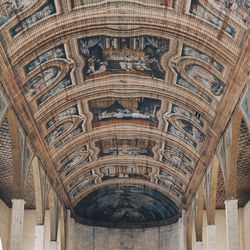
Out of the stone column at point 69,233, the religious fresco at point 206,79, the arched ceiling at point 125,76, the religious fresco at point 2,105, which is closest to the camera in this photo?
the arched ceiling at point 125,76

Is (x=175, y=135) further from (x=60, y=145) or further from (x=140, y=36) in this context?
(x=140, y=36)

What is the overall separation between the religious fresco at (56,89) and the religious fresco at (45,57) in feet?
6.14

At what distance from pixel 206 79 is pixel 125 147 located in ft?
37.3

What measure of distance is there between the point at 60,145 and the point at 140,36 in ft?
31.2

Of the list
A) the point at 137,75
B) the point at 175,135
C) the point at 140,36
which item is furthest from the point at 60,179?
the point at 140,36

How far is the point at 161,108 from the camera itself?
2636 centimetres

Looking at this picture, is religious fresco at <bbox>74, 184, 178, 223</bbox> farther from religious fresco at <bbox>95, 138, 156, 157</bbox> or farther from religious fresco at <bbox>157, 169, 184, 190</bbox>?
religious fresco at <bbox>95, 138, 156, 157</bbox>

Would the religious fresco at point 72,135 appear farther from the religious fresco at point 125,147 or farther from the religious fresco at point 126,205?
the religious fresco at point 126,205

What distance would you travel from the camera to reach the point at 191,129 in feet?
88.4

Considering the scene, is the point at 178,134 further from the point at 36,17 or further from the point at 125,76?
the point at 36,17

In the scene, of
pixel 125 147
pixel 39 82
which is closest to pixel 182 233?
pixel 125 147

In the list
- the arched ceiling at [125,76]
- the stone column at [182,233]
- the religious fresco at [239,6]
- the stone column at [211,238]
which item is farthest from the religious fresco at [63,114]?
the stone column at [182,233]

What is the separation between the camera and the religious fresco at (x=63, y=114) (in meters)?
25.6

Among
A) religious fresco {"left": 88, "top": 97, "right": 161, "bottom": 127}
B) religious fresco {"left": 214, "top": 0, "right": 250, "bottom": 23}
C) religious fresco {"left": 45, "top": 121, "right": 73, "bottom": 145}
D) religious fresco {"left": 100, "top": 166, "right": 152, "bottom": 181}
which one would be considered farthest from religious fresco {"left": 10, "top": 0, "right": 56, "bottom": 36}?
religious fresco {"left": 100, "top": 166, "right": 152, "bottom": 181}
